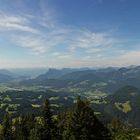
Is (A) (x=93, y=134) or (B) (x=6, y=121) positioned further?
(B) (x=6, y=121)

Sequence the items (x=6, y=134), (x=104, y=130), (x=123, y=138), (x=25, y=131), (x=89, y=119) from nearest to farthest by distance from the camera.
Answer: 1. (x=89, y=119)
2. (x=104, y=130)
3. (x=123, y=138)
4. (x=6, y=134)
5. (x=25, y=131)

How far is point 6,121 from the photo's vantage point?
87.3 m

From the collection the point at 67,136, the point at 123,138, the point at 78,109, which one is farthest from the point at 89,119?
the point at 123,138

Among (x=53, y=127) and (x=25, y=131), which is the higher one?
(x=53, y=127)

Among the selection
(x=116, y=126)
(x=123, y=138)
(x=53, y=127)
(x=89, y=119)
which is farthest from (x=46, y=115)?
(x=116, y=126)

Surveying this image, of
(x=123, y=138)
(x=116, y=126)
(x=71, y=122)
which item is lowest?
(x=116, y=126)

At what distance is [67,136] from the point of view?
179 ft

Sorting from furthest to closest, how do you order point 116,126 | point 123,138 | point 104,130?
point 116,126 → point 123,138 → point 104,130

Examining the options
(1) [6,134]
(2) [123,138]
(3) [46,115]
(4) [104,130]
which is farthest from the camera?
(1) [6,134]

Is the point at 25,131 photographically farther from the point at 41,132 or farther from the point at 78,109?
the point at 78,109

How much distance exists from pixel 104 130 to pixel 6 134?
1614 inches

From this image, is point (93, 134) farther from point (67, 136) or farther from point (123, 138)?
point (123, 138)

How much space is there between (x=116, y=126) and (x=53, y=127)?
8279 centimetres

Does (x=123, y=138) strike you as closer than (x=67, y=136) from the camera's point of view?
No
